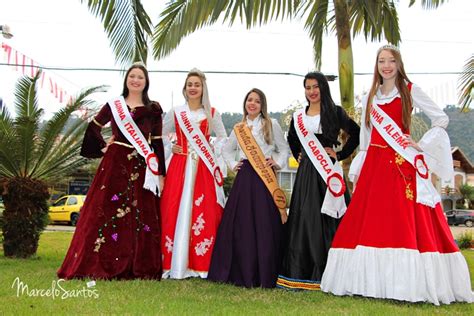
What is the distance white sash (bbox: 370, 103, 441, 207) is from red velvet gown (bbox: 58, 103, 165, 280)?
1.83m

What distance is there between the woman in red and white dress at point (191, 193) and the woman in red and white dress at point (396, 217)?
3.86 feet

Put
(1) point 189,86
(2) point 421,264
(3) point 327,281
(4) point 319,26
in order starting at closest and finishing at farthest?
(2) point 421,264, (3) point 327,281, (1) point 189,86, (4) point 319,26

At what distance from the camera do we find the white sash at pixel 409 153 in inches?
144

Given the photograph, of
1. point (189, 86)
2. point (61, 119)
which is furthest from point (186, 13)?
point (61, 119)

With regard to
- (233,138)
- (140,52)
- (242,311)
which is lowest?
(242,311)

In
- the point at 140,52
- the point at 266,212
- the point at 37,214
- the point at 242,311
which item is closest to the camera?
the point at 242,311

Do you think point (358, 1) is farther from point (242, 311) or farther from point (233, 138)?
point (242, 311)

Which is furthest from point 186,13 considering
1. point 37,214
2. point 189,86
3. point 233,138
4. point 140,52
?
point 37,214

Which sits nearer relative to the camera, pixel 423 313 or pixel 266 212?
pixel 423 313

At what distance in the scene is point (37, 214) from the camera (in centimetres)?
650

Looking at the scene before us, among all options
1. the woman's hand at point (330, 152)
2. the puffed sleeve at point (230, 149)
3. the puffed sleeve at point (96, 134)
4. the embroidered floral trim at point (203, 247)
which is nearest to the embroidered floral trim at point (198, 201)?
the embroidered floral trim at point (203, 247)

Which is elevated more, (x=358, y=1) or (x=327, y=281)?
(x=358, y=1)

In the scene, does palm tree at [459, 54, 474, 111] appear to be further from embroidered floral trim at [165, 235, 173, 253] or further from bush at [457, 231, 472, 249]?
bush at [457, 231, 472, 249]

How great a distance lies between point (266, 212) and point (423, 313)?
1470mm
